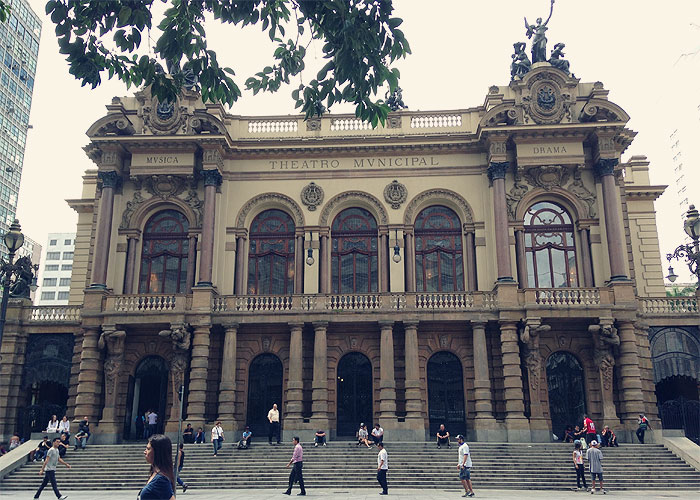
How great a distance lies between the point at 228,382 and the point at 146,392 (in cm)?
449

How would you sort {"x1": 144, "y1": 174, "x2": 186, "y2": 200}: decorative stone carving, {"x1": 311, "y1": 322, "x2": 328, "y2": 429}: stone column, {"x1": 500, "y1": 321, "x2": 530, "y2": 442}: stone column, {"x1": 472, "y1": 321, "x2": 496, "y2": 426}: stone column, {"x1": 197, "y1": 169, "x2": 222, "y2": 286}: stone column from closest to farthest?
{"x1": 500, "y1": 321, "x2": 530, "y2": 442}: stone column
{"x1": 472, "y1": 321, "x2": 496, "y2": 426}: stone column
{"x1": 311, "y1": 322, "x2": 328, "y2": 429}: stone column
{"x1": 197, "y1": 169, "x2": 222, "y2": 286}: stone column
{"x1": 144, "y1": 174, "x2": 186, "y2": 200}: decorative stone carving

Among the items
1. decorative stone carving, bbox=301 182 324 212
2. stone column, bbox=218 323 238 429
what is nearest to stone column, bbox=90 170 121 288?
stone column, bbox=218 323 238 429

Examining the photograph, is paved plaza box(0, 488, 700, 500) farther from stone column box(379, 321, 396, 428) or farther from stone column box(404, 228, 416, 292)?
stone column box(404, 228, 416, 292)

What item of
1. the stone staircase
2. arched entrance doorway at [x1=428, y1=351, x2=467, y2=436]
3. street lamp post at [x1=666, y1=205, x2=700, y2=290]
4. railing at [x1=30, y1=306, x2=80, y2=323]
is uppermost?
street lamp post at [x1=666, y1=205, x2=700, y2=290]

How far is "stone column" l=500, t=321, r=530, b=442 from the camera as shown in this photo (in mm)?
27203

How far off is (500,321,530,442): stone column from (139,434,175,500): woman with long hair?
2386cm

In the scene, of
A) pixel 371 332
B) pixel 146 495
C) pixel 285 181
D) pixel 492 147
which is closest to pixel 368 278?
pixel 371 332

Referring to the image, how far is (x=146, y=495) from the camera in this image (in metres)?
5.18

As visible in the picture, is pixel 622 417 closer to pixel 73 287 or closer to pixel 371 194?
pixel 371 194

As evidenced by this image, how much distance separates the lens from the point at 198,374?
28.7 metres

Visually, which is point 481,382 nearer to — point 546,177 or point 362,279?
point 362,279

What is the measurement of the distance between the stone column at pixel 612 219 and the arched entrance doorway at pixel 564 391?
4.33m

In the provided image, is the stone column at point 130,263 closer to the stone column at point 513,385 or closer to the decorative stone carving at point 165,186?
the decorative stone carving at point 165,186

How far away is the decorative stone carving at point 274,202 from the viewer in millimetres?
32344
